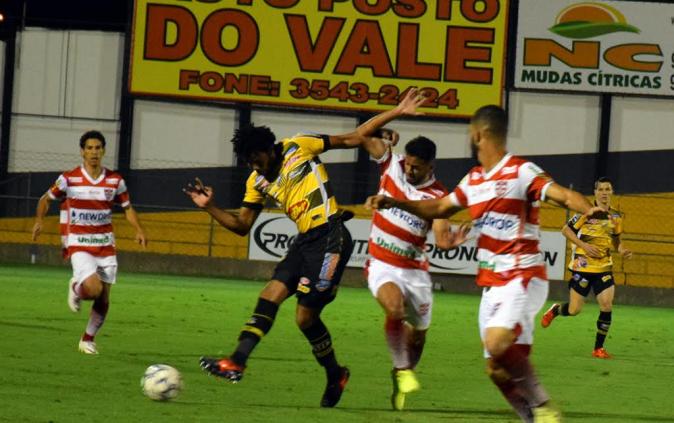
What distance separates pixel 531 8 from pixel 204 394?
67.7 ft

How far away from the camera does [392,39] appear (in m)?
28.6

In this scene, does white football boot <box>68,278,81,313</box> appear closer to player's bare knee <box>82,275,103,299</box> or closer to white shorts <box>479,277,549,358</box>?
player's bare knee <box>82,275,103,299</box>

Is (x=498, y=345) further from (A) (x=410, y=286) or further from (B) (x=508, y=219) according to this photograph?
(A) (x=410, y=286)

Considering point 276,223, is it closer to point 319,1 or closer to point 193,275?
point 193,275

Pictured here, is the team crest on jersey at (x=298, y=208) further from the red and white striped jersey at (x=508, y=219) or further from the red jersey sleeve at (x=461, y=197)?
the red and white striped jersey at (x=508, y=219)

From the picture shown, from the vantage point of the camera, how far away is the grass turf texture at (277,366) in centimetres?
943

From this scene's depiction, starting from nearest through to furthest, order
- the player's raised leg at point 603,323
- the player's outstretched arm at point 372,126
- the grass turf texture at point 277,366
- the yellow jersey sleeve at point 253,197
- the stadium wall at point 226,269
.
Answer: the grass turf texture at point 277,366 < the player's outstretched arm at point 372,126 < the yellow jersey sleeve at point 253,197 < the player's raised leg at point 603,323 < the stadium wall at point 226,269

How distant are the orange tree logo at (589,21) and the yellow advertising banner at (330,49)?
5.60ft

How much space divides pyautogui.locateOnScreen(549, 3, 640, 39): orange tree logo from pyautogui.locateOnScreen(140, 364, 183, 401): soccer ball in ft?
70.2

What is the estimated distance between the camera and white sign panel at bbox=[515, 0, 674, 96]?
2923 centimetres

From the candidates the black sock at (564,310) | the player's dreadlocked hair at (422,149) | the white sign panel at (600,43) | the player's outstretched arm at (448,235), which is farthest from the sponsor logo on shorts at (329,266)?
the white sign panel at (600,43)

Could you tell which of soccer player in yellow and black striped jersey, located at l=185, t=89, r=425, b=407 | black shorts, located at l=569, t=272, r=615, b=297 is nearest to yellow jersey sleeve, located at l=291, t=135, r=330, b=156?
soccer player in yellow and black striped jersey, located at l=185, t=89, r=425, b=407

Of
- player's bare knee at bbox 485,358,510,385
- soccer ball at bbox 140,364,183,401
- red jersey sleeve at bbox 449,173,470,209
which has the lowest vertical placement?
soccer ball at bbox 140,364,183,401

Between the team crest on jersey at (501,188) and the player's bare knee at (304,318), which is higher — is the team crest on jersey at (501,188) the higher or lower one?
the higher one
